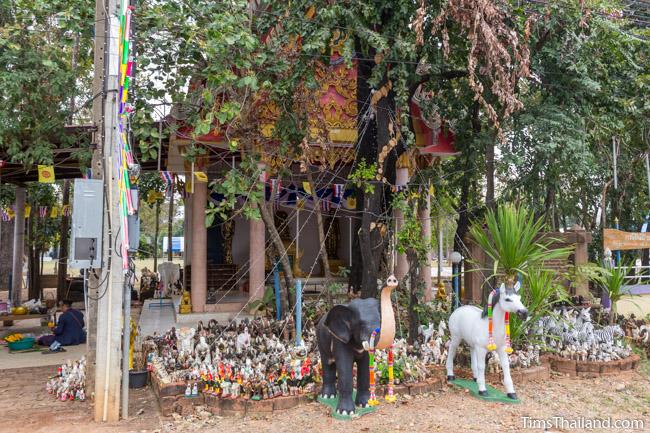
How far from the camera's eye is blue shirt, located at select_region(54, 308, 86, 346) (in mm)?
8828

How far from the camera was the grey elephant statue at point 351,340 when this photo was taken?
512 cm

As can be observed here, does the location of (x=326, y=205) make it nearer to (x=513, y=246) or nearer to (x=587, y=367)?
(x=513, y=246)

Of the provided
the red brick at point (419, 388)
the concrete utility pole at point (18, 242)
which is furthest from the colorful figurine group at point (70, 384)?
→ the concrete utility pole at point (18, 242)

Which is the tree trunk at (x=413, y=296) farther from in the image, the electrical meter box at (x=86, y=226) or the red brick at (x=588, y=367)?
the electrical meter box at (x=86, y=226)

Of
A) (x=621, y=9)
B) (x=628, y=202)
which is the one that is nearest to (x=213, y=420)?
(x=621, y=9)

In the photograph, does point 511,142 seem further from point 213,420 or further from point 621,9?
point 213,420

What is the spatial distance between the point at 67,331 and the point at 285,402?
5352mm

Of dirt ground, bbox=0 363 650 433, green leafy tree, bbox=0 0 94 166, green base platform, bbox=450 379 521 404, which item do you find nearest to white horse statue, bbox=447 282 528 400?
green base platform, bbox=450 379 521 404

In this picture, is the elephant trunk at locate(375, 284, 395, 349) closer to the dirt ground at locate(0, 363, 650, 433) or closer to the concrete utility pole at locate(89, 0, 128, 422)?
the dirt ground at locate(0, 363, 650, 433)

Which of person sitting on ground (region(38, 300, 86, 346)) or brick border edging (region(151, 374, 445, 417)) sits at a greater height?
person sitting on ground (region(38, 300, 86, 346))

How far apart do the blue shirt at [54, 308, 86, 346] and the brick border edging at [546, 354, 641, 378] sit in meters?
7.87

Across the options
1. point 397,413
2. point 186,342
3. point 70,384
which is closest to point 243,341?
point 186,342

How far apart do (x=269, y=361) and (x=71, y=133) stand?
5581 mm

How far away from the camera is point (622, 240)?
31.2 ft
